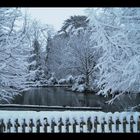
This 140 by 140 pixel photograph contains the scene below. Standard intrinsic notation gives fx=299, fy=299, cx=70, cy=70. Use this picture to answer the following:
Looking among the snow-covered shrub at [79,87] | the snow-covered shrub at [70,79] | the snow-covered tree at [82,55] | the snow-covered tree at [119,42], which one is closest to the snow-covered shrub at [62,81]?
the snow-covered shrub at [70,79]

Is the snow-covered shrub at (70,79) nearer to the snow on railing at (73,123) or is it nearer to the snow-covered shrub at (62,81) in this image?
the snow-covered shrub at (62,81)

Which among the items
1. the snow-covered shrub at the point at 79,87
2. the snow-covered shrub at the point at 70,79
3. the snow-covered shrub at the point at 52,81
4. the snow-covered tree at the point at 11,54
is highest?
the snow-covered tree at the point at 11,54

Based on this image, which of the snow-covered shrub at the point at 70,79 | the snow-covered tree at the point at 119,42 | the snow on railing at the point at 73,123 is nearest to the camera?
the snow on railing at the point at 73,123

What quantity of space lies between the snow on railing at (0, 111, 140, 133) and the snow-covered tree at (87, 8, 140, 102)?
3.96ft

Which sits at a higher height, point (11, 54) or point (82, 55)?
point (11, 54)

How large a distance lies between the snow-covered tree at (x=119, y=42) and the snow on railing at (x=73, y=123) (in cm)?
121

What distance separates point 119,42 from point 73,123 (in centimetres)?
245

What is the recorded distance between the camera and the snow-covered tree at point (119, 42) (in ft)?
25.4

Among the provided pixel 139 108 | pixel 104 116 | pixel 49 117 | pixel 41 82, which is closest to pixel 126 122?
pixel 104 116

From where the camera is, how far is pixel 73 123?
700cm

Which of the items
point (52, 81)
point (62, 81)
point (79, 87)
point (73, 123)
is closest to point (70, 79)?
point (79, 87)

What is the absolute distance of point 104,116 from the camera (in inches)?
282

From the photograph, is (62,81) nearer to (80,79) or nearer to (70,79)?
(70,79)
